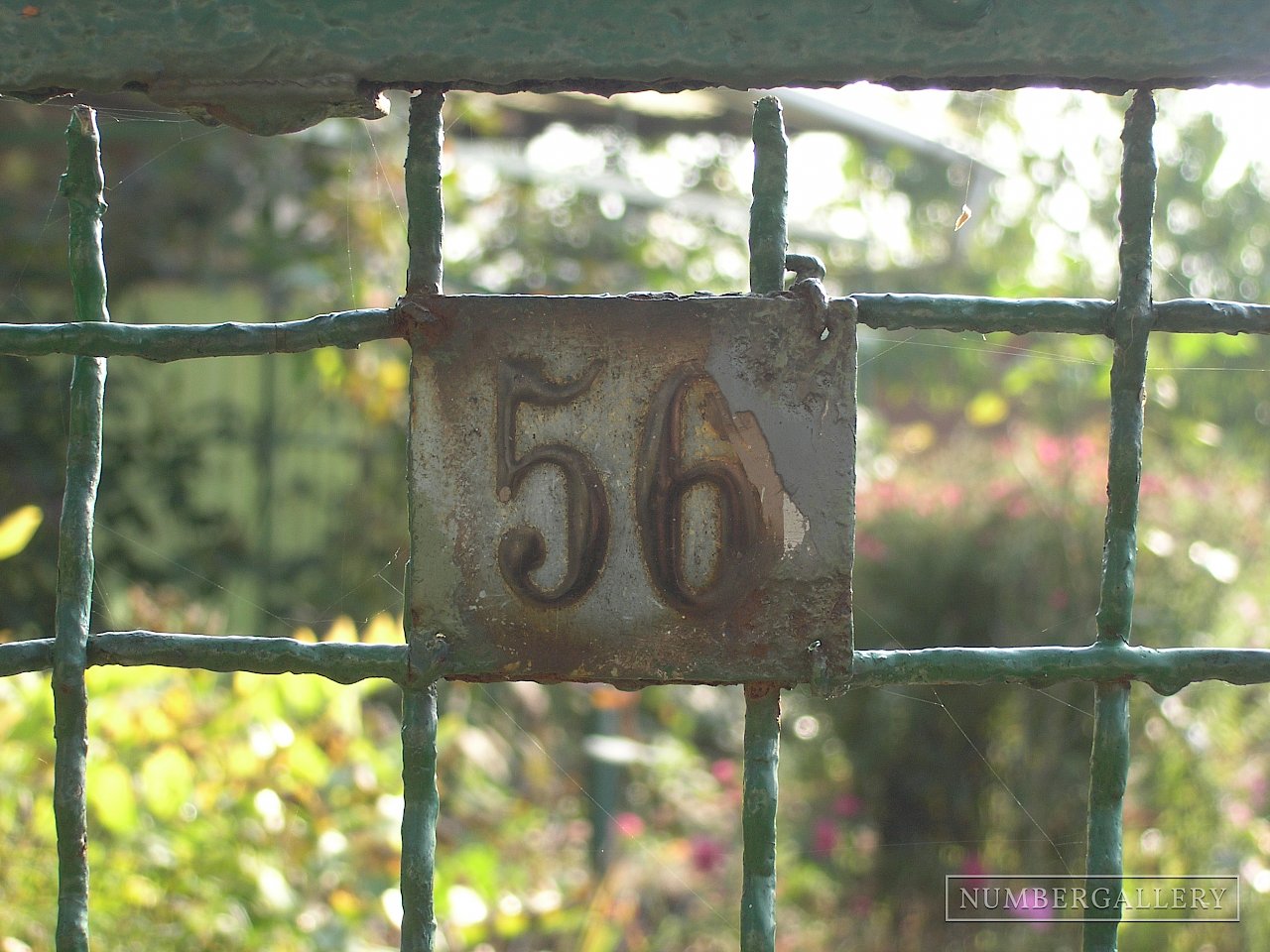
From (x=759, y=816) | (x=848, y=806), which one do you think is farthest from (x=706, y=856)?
(x=759, y=816)

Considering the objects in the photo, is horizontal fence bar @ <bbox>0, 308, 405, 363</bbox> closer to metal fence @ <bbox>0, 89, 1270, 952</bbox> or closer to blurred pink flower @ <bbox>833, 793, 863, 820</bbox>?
metal fence @ <bbox>0, 89, 1270, 952</bbox>

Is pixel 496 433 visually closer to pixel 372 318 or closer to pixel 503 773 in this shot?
pixel 372 318

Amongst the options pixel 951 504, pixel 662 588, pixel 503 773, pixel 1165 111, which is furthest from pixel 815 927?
pixel 1165 111

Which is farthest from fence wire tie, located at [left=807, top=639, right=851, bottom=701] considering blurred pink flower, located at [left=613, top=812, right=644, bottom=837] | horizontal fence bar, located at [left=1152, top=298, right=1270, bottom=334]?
blurred pink flower, located at [left=613, top=812, right=644, bottom=837]

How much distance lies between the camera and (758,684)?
69 centimetres

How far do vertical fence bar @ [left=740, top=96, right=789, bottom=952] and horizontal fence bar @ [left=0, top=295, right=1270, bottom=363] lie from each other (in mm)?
62

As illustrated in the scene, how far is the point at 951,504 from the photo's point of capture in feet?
10.9

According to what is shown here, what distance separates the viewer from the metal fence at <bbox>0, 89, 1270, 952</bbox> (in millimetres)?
691

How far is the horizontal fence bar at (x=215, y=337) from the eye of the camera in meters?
0.70

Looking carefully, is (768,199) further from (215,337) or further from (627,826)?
(627,826)

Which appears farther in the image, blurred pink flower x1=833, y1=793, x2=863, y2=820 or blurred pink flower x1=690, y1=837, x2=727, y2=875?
blurred pink flower x1=833, y1=793, x2=863, y2=820

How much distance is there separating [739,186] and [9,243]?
3.92m

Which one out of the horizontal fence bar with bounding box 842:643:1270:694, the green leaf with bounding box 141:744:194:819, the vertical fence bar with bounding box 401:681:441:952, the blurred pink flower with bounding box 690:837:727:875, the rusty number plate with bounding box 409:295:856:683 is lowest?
the blurred pink flower with bounding box 690:837:727:875

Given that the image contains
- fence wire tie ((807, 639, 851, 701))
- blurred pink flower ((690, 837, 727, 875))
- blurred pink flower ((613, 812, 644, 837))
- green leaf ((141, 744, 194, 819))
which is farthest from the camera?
blurred pink flower ((613, 812, 644, 837))
